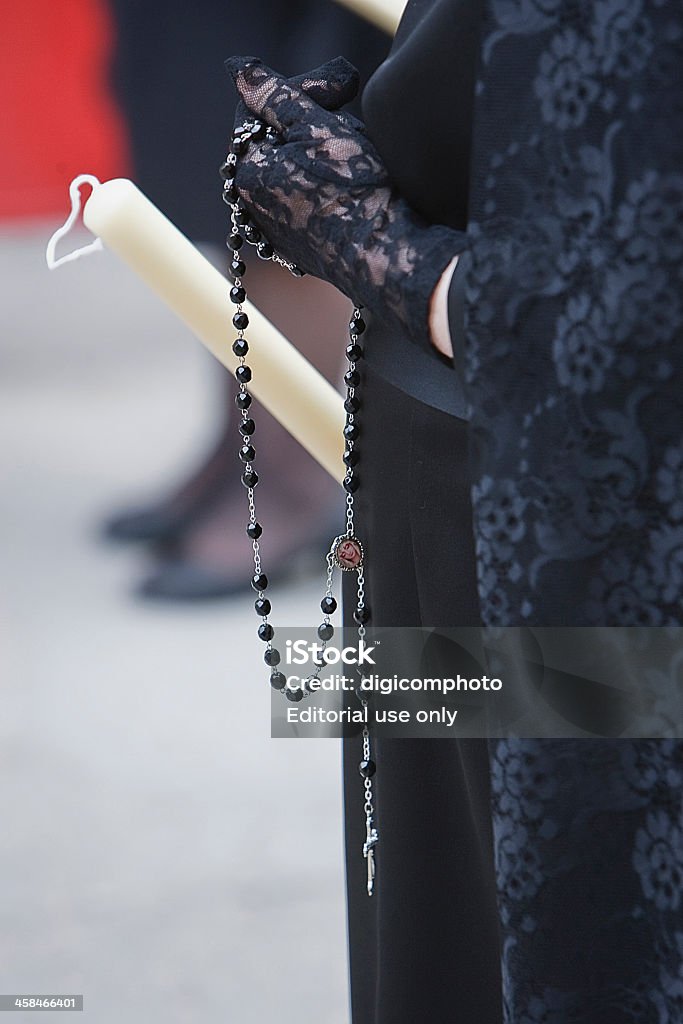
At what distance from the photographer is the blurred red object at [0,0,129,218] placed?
2211 millimetres

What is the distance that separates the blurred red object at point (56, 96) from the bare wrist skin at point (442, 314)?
1.78 m

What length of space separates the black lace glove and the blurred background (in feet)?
2.78

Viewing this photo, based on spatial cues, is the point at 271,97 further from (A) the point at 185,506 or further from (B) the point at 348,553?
(A) the point at 185,506

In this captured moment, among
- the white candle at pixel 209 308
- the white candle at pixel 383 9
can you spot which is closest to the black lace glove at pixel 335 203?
the white candle at pixel 209 308

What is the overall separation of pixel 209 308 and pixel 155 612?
1.35m

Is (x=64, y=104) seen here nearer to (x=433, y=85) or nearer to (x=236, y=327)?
(x=236, y=327)

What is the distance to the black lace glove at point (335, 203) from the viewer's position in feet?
1.53

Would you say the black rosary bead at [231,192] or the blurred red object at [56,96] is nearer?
the black rosary bead at [231,192]

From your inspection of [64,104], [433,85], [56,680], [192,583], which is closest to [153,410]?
[64,104]

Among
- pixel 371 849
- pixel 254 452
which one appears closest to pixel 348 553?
pixel 254 452

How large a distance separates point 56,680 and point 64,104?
137 cm

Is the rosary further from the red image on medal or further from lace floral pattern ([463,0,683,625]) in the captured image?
lace floral pattern ([463,0,683,625])

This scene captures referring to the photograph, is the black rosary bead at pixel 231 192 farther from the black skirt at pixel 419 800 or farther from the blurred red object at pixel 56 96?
the blurred red object at pixel 56 96

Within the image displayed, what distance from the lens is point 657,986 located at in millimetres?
448
